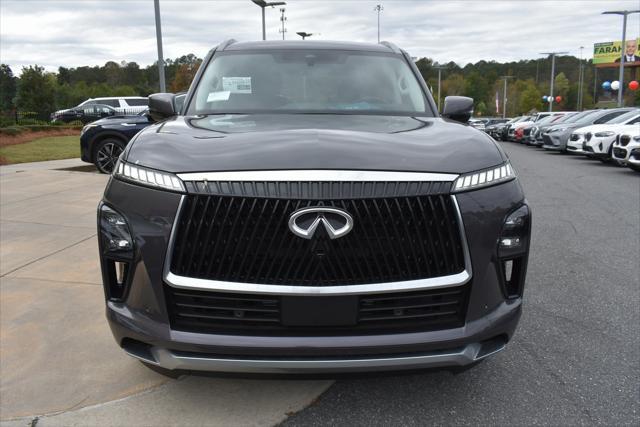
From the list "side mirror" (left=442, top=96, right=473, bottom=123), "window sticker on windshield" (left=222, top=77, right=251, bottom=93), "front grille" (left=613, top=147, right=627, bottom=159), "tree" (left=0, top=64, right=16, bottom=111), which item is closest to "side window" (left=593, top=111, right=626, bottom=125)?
"front grille" (left=613, top=147, right=627, bottom=159)

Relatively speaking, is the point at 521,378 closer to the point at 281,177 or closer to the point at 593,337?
the point at 593,337

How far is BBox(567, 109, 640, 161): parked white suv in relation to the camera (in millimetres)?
14953

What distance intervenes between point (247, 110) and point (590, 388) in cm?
248

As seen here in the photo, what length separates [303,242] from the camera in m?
2.14

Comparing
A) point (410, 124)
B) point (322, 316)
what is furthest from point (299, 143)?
point (410, 124)

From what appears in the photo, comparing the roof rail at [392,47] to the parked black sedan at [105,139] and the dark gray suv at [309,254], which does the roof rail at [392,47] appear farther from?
the parked black sedan at [105,139]

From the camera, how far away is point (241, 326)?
2221 millimetres

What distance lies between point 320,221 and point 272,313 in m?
0.42

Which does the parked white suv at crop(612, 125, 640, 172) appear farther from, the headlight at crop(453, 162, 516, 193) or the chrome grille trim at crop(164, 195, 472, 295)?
the chrome grille trim at crop(164, 195, 472, 295)

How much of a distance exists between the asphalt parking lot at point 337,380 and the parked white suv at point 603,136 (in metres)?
10.9

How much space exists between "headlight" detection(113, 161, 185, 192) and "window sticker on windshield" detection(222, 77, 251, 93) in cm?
131

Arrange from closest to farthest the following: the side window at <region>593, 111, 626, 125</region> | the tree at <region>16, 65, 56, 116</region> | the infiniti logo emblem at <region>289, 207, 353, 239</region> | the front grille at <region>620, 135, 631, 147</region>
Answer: the infiniti logo emblem at <region>289, 207, 353, 239</region>
the front grille at <region>620, 135, 631, 147</region>
the side window at <region>593, 111, 626, 125</region>
the tree at <region>16, 65, 56, 116</region>

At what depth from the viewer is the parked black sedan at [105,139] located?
11211 millimetres

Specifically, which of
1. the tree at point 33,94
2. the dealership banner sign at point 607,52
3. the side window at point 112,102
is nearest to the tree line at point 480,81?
the dealership banner sign at point 607,52
